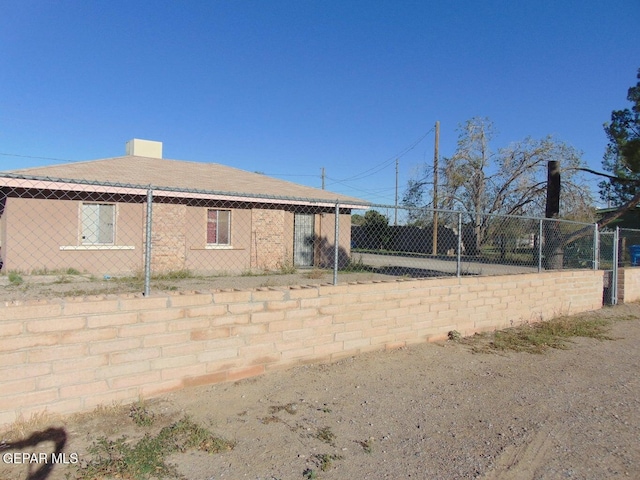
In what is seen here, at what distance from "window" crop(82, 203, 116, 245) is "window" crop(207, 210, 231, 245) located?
2.91m

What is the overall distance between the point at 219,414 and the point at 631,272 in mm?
10417

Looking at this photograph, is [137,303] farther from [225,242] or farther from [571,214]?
[571,214]

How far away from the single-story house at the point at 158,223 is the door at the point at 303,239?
1.4 inches

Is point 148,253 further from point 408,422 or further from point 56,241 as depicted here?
point 56,241

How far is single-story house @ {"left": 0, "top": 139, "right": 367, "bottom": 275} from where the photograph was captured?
11.5 m

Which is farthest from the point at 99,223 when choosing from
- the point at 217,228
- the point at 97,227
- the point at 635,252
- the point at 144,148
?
the point at 635,252

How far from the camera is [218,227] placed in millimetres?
14508

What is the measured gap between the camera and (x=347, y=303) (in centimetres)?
520

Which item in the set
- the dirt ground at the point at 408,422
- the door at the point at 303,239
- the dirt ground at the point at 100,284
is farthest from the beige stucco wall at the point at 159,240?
the dirt ground at the point at 408,422

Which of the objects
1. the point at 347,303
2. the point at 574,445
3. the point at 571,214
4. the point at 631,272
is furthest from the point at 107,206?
the point at 571,214

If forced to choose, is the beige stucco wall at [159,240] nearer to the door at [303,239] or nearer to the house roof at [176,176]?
the door at [303,239]

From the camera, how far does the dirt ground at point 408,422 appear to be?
297 cm

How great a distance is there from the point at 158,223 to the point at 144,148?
21.6 ft

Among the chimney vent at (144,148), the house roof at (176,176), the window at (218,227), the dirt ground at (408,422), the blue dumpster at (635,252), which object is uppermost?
the chimney vent at (144,148)
